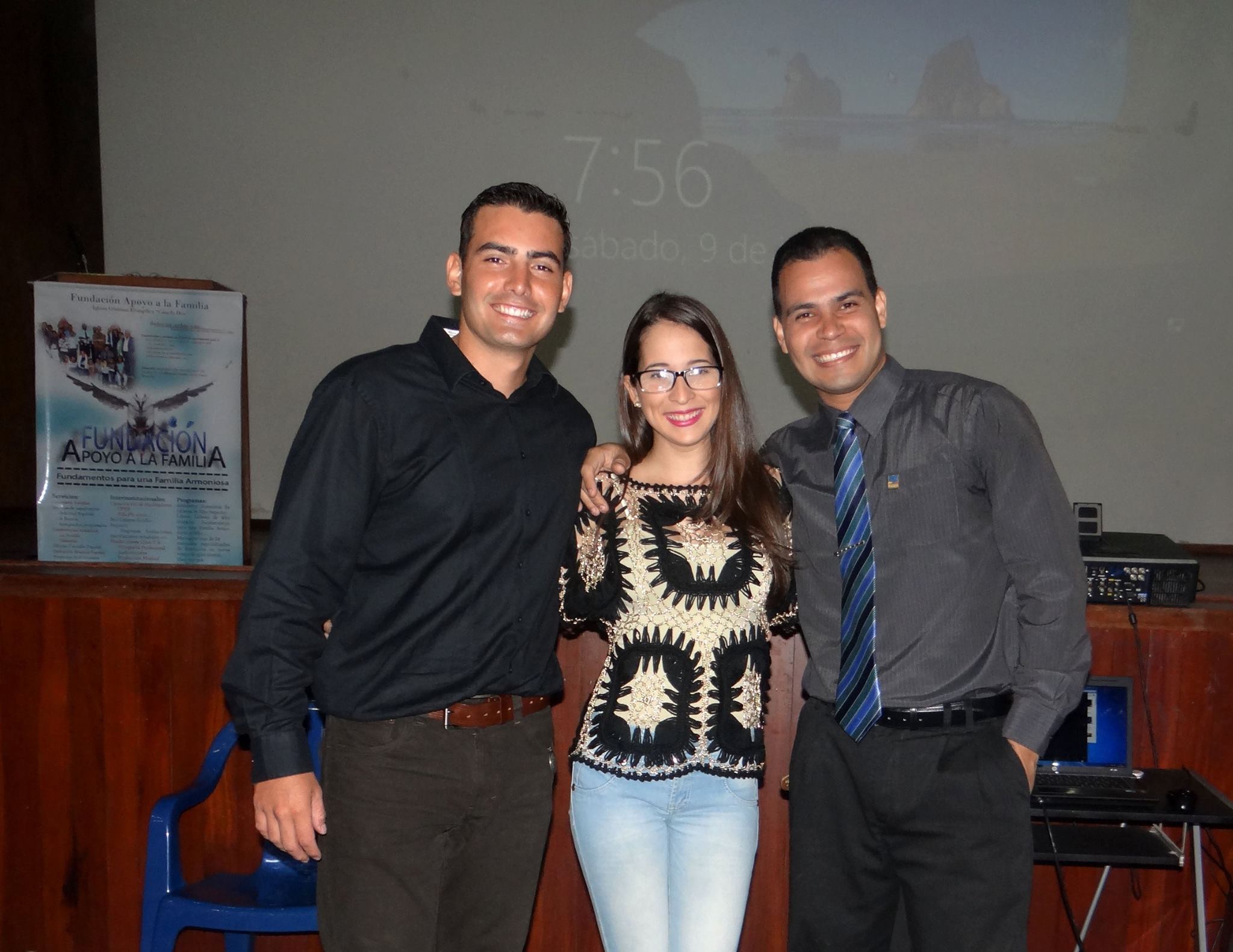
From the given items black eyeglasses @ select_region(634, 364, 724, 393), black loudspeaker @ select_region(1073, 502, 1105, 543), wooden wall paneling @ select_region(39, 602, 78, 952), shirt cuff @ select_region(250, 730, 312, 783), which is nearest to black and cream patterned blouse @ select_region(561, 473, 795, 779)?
black eyeglasses @ select_region(634, 364, 724, 393)

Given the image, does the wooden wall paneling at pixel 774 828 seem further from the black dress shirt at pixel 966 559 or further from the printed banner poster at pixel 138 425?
the printed banner poster at pixel 138 425

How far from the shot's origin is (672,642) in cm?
180

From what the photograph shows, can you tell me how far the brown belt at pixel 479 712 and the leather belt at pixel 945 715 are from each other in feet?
2.24

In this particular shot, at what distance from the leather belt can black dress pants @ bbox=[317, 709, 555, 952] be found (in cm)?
67

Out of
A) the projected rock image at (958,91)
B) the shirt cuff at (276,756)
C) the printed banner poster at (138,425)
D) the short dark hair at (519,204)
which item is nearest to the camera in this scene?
the shirt cuff at (276,756)

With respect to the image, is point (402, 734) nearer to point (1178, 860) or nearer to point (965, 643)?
point (965, 643)

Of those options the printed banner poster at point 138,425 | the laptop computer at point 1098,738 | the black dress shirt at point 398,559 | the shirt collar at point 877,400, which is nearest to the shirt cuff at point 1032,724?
the shirt collar at point 877,400

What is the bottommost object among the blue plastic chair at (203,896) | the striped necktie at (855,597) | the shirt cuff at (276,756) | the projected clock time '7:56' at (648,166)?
the blue plastic chair at (203,896)

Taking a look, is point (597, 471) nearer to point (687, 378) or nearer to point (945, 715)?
point (687, 378)

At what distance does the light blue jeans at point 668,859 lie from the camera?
174cm

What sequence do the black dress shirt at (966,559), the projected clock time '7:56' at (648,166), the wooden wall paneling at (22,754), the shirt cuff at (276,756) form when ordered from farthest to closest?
the projected clock time '7:56' at (648,166)
the wooden wall paneling at (22,754)
the black dress shirt at (966,559)
the shirt cuff at (276,756)

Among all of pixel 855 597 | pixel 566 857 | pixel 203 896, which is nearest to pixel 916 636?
pixel 855 597

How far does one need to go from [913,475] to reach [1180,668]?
1.19 meters

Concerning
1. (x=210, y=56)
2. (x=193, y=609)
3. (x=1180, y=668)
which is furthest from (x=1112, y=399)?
(x=210, y=56)
